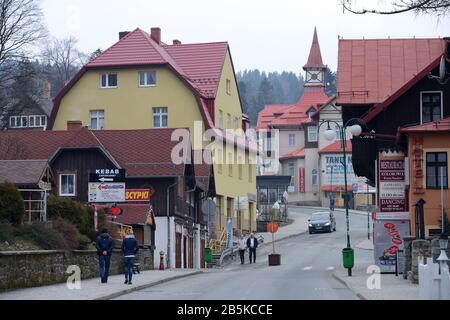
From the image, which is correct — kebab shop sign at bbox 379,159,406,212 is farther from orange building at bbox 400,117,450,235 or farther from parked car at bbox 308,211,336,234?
parked car at bbox 308,211,336,234

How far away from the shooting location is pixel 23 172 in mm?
39281

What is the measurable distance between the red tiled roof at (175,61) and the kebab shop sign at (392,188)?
2667 cm

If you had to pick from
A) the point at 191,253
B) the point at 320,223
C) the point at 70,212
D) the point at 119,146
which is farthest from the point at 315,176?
the point at 70,212

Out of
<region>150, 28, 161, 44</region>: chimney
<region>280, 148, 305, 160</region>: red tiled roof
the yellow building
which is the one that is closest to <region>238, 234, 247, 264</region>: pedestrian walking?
the yellow building

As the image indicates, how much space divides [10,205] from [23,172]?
330 inches

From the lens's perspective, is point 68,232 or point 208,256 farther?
point 208,256

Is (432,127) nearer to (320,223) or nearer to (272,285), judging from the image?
(272,285)

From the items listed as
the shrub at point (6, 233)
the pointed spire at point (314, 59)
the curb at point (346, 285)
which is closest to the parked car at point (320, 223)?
the curb at point (346, 285)

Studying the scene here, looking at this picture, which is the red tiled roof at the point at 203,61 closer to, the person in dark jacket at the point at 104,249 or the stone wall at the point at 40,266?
the stone wall at the point at 40,266

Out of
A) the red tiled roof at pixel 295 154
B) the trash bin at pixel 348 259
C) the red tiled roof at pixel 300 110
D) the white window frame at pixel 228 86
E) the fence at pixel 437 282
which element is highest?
the red tiled roof at pixel 300 110

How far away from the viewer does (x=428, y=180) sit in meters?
39.8

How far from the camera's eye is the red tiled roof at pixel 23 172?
126 feet

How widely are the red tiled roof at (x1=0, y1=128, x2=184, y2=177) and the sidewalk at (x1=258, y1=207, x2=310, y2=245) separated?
20.4 m
